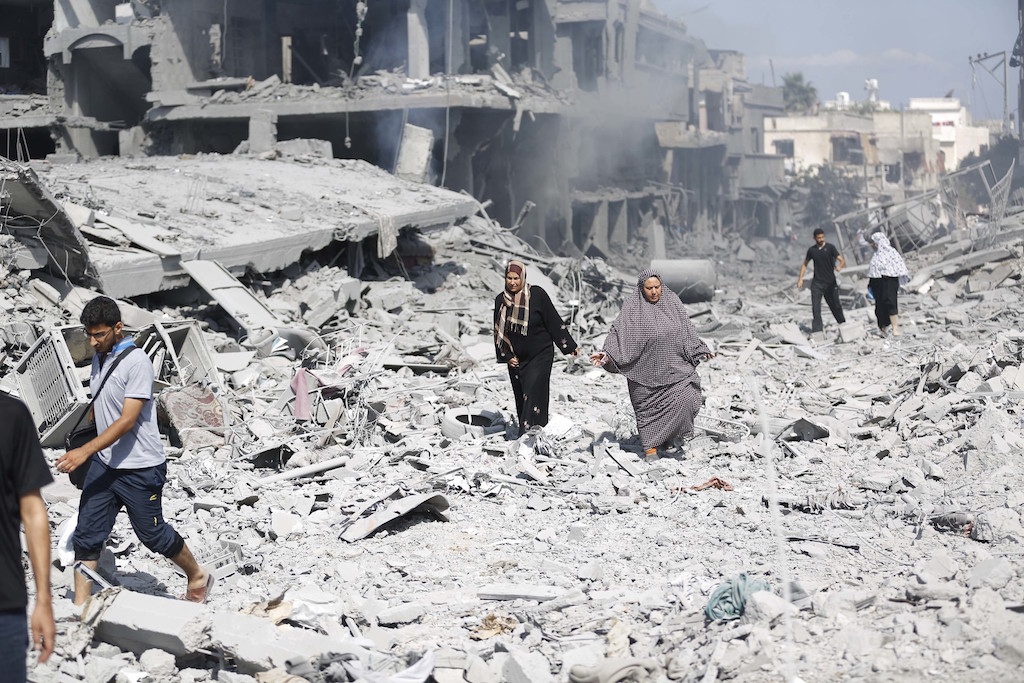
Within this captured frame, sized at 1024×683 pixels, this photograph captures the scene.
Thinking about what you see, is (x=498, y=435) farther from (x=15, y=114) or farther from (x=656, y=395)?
(x=15, y=114)

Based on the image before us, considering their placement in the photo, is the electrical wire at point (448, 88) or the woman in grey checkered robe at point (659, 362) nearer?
the woman in grey checkered robe at point (659, 362)

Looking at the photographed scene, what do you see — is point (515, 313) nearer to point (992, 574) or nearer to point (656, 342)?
point (656, 342)

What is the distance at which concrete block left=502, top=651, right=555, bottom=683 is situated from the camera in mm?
4055

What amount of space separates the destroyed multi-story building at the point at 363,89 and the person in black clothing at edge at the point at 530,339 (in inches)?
400

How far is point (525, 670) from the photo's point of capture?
4.06m

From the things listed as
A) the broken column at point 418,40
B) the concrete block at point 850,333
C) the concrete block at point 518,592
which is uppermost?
the broken column at point 418,40

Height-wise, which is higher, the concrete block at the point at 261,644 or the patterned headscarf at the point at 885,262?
the patterned headscarf at the point at 885,262

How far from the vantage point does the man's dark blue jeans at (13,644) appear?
2.89 m

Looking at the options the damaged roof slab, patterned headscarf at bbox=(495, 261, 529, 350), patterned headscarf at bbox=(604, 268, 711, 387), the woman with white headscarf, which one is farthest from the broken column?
patterned headscarf at bbox=(604, 268, 711, 387)

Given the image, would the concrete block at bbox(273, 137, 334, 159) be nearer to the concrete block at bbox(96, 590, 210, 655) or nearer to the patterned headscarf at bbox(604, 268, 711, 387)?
the patterned headscarf at bbox(604, 268, 711, 387)

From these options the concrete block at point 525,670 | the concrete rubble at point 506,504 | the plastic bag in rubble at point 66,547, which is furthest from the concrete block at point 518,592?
the plastic bag in rubble at point 66,547

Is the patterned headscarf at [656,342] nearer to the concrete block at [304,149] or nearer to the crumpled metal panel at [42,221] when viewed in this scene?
the crumpled metal panel at [42,221]

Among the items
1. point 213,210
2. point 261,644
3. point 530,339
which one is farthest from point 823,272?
point 261,644

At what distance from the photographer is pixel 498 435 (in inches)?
312
